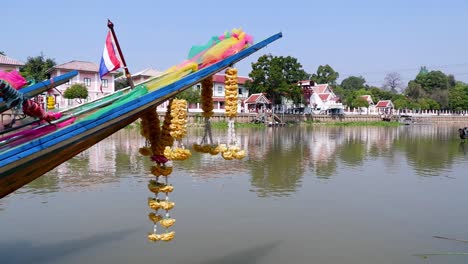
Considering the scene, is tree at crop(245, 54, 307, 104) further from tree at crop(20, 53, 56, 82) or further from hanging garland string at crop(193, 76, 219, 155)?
hanging garland string at crop(193, 76, 219, 155)

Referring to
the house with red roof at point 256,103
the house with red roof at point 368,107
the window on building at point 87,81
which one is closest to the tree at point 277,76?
the house with red roof at point 256,103

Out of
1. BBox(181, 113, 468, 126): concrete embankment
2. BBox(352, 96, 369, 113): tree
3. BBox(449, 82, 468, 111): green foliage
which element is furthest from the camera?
BBox(449, 82, 468, 111): green foliage

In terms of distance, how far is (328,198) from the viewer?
1071 cm

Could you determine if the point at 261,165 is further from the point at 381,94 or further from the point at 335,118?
the point at 381,94

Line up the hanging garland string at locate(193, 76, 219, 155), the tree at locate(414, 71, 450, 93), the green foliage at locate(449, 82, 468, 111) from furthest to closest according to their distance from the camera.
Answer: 1. the tree at locate(414, 71, 450, 93)
2. the green foliage at locate(449, 82, 468, 111)
3. the hanging garland string at locate(193, 76, 219, 155)

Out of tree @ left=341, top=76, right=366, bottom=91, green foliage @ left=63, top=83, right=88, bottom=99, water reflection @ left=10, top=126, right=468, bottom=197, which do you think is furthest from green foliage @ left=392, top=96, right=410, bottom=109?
green foliage @ left=63, top=83, right=88, bottom=99

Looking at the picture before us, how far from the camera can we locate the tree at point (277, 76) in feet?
152

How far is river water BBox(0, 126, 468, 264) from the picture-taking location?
23.0ft

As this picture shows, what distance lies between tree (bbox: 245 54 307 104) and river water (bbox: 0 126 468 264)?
31669 mm

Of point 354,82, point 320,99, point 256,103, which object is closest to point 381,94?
point 320,99

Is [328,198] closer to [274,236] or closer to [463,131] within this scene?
[274,236]

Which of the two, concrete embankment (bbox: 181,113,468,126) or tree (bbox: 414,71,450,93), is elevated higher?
tree (bbox: 414,71,450,93)

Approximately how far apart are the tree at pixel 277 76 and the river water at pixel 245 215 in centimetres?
3167

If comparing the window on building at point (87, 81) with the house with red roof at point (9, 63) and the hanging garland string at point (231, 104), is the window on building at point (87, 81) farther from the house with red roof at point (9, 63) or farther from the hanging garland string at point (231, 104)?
the hanging garland string at point (231, 104)
